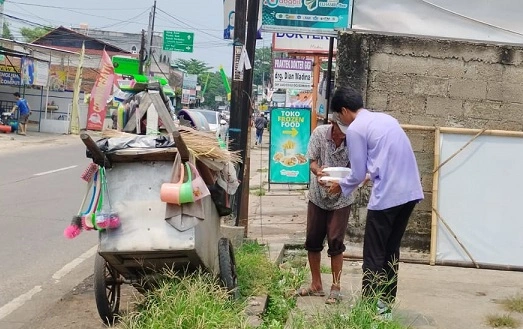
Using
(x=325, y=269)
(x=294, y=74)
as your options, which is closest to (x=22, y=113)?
(x=294, y=74)

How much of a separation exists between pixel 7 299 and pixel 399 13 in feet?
17.4

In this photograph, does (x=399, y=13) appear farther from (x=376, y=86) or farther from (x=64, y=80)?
(x=64, y=80)

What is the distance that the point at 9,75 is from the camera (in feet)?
107

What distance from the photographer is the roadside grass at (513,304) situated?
19.7 feet

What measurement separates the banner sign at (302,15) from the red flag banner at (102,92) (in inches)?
673

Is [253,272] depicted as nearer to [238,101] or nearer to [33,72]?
[238,101]

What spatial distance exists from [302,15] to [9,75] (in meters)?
26.2

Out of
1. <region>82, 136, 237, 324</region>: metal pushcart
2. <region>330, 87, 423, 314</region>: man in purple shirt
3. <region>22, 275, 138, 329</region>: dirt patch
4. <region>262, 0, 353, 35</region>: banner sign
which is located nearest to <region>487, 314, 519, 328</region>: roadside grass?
<region>330, 87, 423, 314</region>: man in purple shirt

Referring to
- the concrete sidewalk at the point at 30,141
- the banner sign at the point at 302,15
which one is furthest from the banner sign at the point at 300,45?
the banner sign at the point at 302,15

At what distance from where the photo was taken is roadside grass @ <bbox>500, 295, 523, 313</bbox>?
19.7 ft

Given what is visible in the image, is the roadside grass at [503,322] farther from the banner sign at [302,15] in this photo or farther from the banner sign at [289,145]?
the banner sign at [289,145]

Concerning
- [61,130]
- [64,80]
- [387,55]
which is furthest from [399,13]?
[64,80]

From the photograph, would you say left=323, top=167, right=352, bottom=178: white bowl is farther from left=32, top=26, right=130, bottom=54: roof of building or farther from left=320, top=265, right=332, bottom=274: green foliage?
left=32, top=26, right=130, bottom=54: roof of building

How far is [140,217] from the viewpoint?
17.0ft
